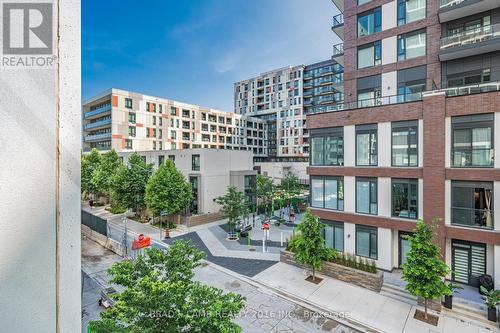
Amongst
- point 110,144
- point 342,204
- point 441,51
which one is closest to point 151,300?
point 342,204

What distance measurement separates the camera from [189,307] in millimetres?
5906

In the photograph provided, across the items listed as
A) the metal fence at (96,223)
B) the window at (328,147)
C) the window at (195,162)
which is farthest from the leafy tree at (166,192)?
the window at (328,147)

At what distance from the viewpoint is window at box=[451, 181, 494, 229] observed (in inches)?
536

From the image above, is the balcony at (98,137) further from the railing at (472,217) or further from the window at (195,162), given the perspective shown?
the railing at (472,217)

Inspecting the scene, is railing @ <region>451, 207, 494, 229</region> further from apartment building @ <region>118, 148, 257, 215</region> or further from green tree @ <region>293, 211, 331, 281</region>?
apartment building @ <region>118, 148, 257, 215</region>

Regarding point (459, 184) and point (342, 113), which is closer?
point (459, 184)

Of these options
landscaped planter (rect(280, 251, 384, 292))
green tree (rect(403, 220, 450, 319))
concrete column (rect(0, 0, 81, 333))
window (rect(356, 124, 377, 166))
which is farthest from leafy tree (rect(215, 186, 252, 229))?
concrete column (rect(0, 0, 81, 333))

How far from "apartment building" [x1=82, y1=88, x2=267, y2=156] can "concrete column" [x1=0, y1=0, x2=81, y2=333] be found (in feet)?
160

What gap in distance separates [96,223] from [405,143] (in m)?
24.9

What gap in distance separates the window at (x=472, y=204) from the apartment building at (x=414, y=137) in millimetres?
42

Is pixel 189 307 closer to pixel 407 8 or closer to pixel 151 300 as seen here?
pixel 151 300

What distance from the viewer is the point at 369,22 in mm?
20594

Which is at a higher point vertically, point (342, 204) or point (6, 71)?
point (6, 71)

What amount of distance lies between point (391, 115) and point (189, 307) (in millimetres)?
15845
